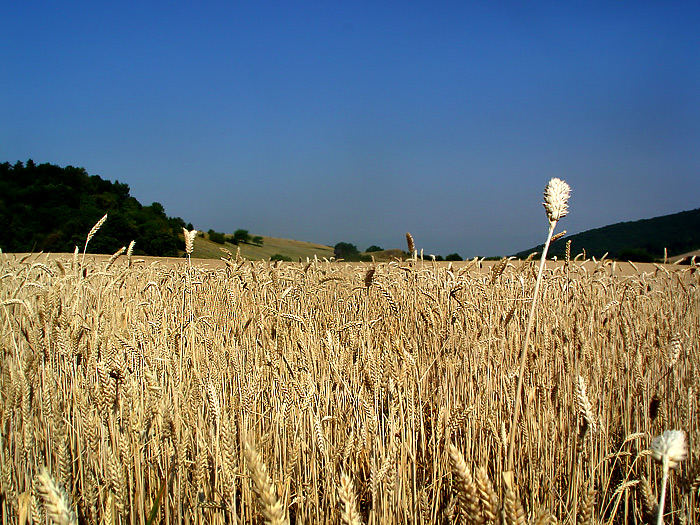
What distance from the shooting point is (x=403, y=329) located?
3.94 meters

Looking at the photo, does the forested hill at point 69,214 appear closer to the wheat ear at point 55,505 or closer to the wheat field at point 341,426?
the wheat field at point 341,426

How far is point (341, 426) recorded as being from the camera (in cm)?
200

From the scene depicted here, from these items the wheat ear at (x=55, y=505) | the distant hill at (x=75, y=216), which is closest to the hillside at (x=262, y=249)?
the distant hill at (x=75, y=216)

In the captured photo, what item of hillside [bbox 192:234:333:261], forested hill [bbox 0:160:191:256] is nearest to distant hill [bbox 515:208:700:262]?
hillside [bbox 192:234:333:261]

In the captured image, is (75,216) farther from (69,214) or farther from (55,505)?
(55,505)

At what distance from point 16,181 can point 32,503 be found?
42.2 m

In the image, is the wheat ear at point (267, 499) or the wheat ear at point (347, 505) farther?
the wheat ear at point (347, 505)

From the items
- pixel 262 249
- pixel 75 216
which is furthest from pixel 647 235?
pixel 75 216

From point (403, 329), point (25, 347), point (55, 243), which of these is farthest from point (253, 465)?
point (55, 243)

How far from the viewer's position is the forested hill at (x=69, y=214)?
85.7ft

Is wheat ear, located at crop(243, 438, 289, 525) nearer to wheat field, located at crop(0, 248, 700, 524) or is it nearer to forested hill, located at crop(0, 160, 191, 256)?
wheat field, located at crop(0, 248, 700, 524)

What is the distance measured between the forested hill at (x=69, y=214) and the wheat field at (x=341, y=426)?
77.7 feet

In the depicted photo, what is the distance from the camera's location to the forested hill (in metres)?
26.1

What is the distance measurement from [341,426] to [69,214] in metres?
32.2
